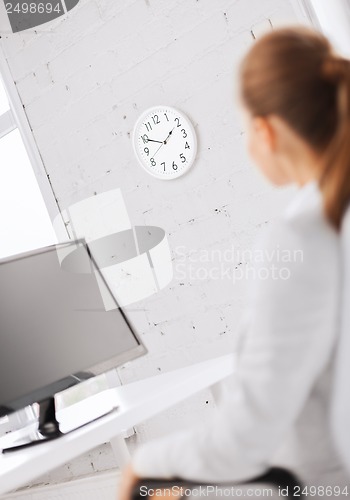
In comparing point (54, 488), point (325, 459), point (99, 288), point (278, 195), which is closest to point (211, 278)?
point (278, 195)

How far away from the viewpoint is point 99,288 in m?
1.97

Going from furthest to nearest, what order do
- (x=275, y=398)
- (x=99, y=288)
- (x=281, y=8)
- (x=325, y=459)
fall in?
(x=281, y=8), (x=99, y=288), (x=325, y=459), (x=275, y=398)

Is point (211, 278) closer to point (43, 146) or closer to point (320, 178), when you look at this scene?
point (43, 146)

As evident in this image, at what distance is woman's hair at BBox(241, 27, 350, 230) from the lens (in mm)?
1003

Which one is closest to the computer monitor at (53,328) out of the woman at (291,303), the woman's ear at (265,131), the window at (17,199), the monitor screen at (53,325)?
the monitor screen at (53,325)

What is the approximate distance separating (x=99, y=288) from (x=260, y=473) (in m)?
1.03

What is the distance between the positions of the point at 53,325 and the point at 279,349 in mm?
1001

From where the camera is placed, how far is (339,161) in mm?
1001

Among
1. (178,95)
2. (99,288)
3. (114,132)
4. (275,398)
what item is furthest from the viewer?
(114,132)

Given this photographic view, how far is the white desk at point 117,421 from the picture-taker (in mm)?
1357

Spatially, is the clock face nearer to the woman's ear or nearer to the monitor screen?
the monitor screen

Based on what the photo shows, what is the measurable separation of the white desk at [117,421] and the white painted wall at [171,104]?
80 centimetres

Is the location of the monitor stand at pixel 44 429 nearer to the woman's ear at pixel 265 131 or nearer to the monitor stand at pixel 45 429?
the monitor stand at pixel 45 429

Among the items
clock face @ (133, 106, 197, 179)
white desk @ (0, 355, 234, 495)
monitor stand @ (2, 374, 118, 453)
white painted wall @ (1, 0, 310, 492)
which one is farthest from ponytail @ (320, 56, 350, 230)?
clock face @ (133, 106, 197, 179)
